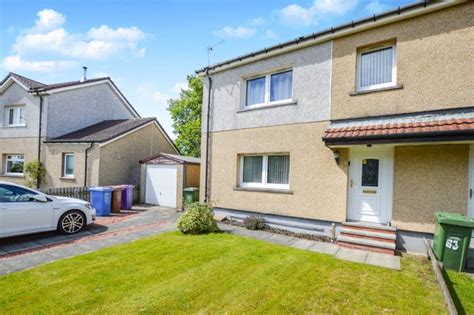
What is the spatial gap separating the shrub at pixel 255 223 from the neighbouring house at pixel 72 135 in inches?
401

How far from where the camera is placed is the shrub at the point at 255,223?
9.40m

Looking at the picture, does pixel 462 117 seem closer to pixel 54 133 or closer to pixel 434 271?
pixel 434 271

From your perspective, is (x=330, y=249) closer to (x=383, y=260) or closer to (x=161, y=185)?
(x=383, y=260)

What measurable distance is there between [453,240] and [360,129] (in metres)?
3.43

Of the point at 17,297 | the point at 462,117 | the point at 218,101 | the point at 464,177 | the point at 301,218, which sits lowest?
the point at 17,297

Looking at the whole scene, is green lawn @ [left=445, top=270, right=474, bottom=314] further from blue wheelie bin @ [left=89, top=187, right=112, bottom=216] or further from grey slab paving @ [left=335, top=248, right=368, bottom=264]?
blue wheelie bin @ [left=89, top=187, right=112, bottom=216]

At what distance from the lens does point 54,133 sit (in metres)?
17.9

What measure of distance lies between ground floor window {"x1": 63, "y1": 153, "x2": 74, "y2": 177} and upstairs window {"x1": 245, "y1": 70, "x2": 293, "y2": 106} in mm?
12902

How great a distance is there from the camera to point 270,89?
1012 cm

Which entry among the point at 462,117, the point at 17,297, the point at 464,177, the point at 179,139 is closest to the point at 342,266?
the point at 464,177

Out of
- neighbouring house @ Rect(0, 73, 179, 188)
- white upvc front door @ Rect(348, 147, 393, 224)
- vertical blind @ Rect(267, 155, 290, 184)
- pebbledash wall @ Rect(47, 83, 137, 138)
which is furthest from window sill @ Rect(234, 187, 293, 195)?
pebbledash wall @ Rect(47, 83, 137, 138)

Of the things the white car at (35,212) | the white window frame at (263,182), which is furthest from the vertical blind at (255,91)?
the white car at (35,212)

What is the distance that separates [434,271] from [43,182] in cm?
2126

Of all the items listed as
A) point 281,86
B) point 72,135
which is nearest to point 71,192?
point 72,135
